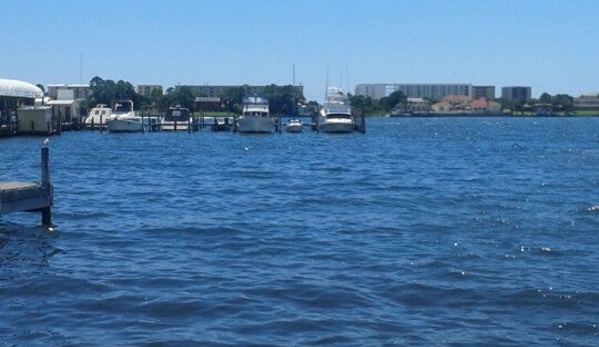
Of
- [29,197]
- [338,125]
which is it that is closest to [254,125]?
[338,125]

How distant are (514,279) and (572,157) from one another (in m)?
49.9

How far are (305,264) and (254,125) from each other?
83.3 m

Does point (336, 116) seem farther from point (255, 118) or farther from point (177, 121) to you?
point (177, 121)

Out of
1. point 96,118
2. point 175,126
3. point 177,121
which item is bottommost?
point 175,126

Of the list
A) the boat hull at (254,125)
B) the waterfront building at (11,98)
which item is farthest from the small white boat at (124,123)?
the boat hull at (254,125)

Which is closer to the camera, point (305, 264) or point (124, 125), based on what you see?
point (305, 264)

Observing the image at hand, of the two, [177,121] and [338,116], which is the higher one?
[338,116]

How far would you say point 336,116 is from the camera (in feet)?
349

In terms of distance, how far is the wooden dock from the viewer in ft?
81.3

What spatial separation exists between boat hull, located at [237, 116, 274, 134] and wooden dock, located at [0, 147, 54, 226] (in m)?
76.9

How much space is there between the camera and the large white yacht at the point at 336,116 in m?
105

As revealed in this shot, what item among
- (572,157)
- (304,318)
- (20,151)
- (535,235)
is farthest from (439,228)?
(20,151)

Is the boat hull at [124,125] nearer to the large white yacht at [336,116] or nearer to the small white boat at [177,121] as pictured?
the small white boat at [177,121]

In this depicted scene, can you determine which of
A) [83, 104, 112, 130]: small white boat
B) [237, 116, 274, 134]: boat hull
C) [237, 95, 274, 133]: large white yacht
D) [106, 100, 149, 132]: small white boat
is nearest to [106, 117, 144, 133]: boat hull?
[106, 100, 149, 132]: small white boat
